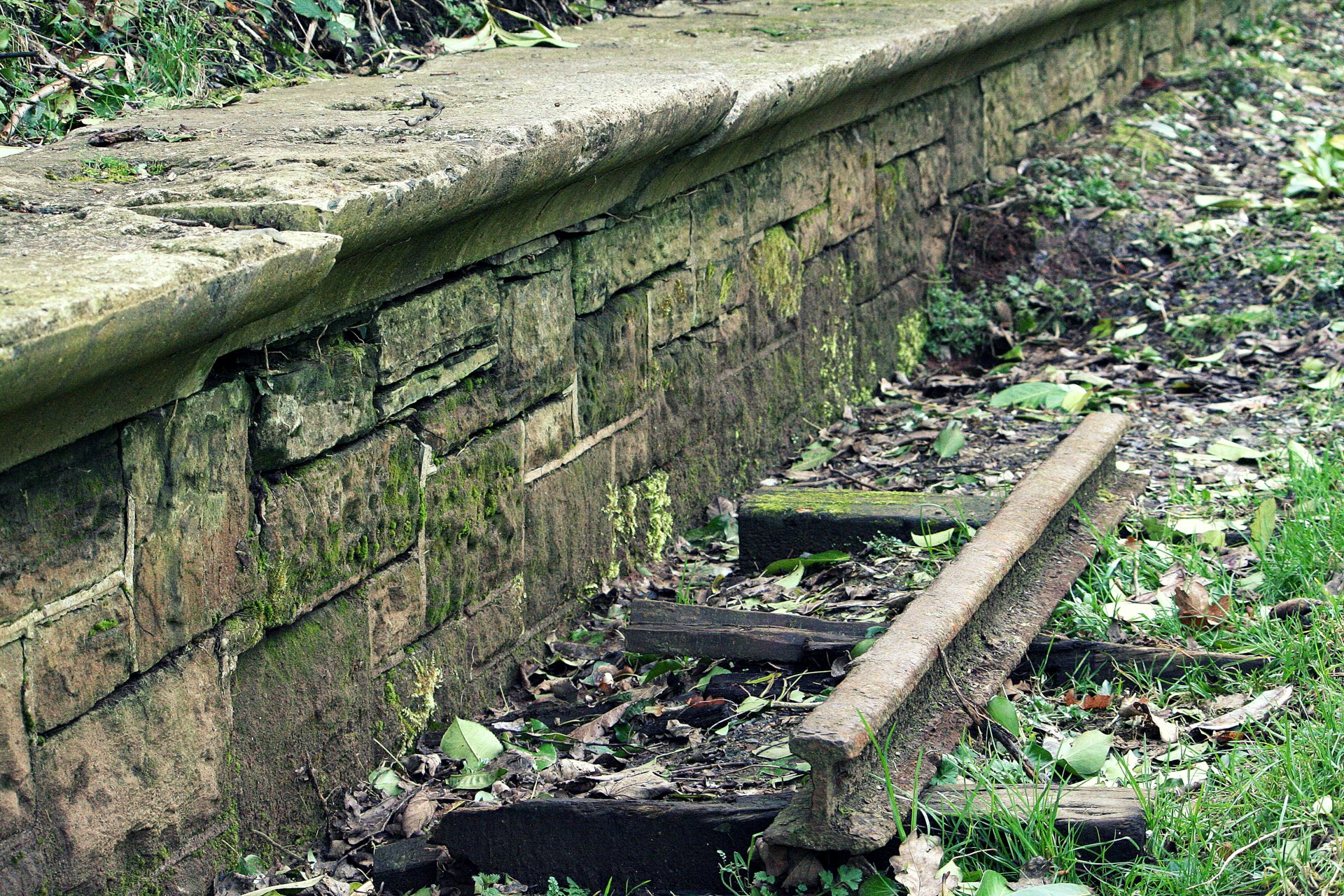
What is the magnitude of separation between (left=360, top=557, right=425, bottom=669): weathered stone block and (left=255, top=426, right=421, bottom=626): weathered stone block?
35 mm

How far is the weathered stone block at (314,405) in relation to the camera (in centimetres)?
227

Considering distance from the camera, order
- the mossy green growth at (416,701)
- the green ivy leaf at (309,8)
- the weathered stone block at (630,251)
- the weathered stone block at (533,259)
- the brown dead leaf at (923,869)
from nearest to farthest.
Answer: the brown dead leaf at (923,869), the mossy green growth at (416,701), the weathered stone block at (533,259), the weathered stone block at (630,251), the green ivy leaf at (309,8)

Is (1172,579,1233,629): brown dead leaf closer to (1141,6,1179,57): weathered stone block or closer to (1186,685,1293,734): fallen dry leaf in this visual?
(1186,685,1293,734): fallen dry leaf

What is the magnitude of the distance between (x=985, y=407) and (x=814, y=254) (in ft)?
2.64

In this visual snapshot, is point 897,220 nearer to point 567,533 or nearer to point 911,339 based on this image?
Result: point 911,339

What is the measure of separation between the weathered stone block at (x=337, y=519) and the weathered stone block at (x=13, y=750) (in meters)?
0.47

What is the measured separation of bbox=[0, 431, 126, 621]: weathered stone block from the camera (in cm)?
183

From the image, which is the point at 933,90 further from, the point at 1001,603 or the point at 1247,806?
the point at 1247,806

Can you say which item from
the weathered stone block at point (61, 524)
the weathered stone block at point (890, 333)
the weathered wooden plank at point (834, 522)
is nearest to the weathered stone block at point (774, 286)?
the weathered stone block at point (890, 333)

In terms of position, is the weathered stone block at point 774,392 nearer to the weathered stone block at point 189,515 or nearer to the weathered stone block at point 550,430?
the weathered stone block at point 550,430

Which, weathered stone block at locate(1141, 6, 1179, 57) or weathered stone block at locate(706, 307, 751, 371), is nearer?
weathered stone block at locate(706, 307, 751, 371)

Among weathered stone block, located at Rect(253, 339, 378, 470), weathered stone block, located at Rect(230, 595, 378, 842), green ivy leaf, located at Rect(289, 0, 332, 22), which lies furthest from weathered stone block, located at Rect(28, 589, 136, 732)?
green ivy leaf, located at Rect(289, 0, 332, 22)

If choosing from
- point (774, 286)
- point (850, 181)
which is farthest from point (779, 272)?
point (850, 181)

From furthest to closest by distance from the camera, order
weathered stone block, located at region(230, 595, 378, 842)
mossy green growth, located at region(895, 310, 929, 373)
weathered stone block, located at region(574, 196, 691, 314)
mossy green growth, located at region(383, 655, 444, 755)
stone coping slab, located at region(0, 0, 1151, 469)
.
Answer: mossy green growth, located at region(895, 310, 929, 373) < weathered stone block, located at region(574, 196, 691, 314) < mossy green growth, located at region(383, 655, 444, 755) < weathered stone block, located at region(230, 595, 378, 842) < stone coping slab, located at region(0, 0, 1151, 469)
